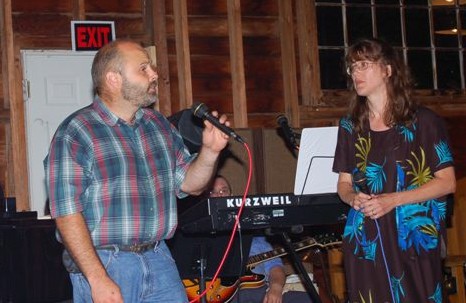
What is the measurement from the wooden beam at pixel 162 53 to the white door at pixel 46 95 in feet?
2.03

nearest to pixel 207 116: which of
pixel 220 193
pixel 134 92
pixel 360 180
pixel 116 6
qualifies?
pixel 134 92

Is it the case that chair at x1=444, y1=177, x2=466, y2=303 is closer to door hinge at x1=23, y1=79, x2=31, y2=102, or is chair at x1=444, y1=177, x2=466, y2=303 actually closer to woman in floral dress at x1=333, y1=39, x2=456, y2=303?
woman in floral dress at x1=333, y1=39, x2=456, y2=303

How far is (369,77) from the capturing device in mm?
3916

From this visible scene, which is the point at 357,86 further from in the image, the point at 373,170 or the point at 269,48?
the point at 269,48

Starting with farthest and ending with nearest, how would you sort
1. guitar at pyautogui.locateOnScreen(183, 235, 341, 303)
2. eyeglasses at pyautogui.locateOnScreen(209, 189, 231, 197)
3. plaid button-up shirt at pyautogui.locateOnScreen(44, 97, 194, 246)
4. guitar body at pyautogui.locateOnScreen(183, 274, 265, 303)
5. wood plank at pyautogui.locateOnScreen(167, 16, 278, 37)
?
wood plank at pyautogui.locateOnScreen(167, 16, 278, 37) → eyeglasses at pyautogui.locateOnScreen(209, 189, 231, 197) → guitar body at pyautogui.locateOnScreen(183, 274, 265, 303) → guitar at pyautogui.locateOnScreen(183, 235, 341, 303) → plaid button-up shirt at pyautogui.locateOnScreen(44, 97, 194, 246)

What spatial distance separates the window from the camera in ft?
28.2

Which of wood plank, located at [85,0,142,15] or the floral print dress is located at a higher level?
wood plank, located at [85,0,142,15]

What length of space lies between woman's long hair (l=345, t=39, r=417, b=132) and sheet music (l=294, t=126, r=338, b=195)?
173 mm

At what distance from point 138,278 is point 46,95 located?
460cm

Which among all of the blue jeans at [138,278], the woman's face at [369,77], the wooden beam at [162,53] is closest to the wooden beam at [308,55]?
the wooden beam at [162,53]

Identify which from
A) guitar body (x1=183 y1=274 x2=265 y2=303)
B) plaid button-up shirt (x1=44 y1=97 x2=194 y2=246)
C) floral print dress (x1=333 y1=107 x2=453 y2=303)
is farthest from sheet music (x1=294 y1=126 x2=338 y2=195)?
guitar body (x1=183 y1=274 x2=265 y2=303)

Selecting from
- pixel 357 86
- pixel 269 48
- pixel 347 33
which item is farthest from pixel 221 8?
pixel 357 86

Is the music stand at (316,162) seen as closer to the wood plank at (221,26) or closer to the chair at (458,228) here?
the chair at (458,228)

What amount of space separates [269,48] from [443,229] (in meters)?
4.80
